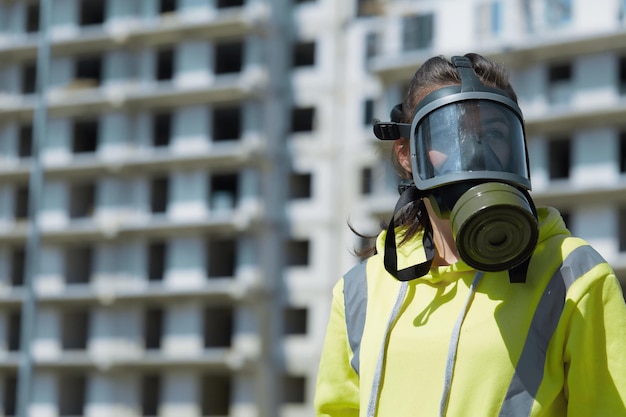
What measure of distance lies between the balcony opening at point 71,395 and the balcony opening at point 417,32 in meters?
18.7

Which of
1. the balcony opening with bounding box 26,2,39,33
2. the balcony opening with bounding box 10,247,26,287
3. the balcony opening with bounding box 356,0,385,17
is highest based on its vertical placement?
the balcony opening with bounding box 26,2,39,33

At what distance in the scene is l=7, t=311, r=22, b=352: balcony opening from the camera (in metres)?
46.2

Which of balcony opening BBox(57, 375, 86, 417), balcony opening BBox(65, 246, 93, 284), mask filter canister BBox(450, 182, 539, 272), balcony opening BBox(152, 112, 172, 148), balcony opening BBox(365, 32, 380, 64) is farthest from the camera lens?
balcony opening BBox(65, 246, 93, 284)

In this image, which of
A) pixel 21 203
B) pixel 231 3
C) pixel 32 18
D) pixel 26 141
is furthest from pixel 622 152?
pixel 32 18

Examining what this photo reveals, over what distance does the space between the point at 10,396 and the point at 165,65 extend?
1492cm

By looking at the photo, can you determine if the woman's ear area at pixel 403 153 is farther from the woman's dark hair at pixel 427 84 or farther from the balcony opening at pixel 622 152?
the balcony opening at pixel 622 152

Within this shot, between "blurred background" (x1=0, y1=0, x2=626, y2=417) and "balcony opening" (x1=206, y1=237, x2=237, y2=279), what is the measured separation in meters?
0.09

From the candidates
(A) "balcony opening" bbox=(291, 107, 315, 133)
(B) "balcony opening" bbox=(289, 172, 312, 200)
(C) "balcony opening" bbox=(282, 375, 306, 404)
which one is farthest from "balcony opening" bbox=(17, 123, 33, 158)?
(C) "balcony opening" bbox=(282, 375, 306, 404)

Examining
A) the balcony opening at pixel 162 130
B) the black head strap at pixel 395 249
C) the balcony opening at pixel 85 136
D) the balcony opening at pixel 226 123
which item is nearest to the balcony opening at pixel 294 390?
the balcony opening at pixel 226 123

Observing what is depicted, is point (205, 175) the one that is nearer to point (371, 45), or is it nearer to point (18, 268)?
point (371, 45)

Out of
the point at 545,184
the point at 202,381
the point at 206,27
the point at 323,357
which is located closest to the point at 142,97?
the point at 206,27

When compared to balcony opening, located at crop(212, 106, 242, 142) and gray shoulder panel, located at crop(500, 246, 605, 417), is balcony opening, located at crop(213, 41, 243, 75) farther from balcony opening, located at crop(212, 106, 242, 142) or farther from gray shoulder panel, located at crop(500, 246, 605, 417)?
gray shoulder panel, located at crop(500, 246, 605, 417)

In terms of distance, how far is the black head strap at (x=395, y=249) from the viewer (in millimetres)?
2705

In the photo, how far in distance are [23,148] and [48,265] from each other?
5540 millimetres
